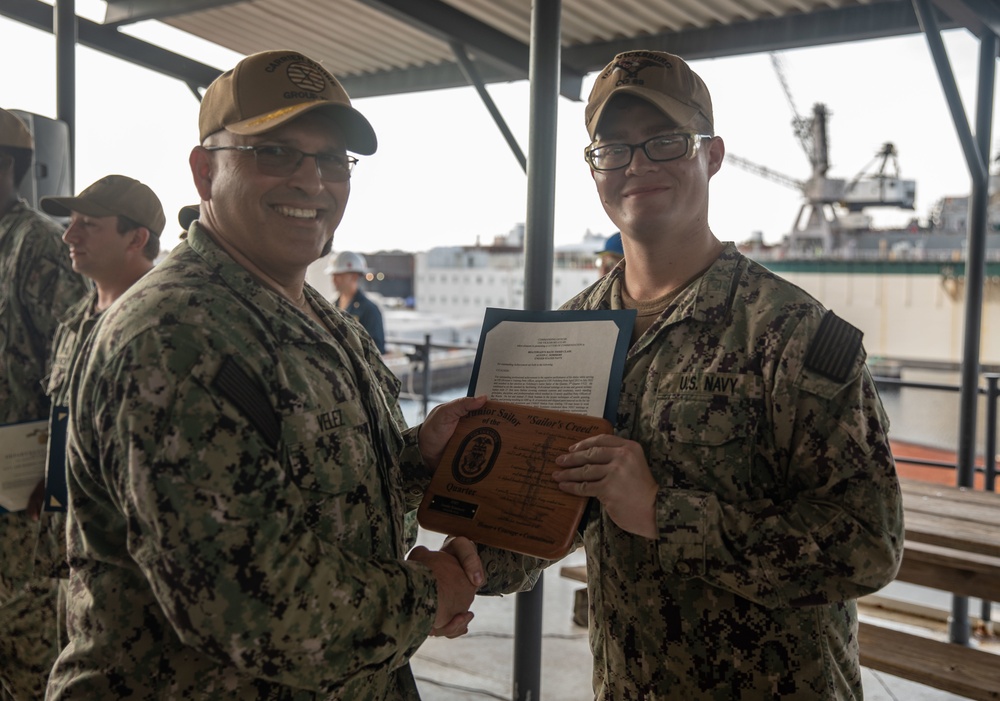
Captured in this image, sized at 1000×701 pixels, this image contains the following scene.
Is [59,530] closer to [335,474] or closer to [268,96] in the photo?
[335,474]

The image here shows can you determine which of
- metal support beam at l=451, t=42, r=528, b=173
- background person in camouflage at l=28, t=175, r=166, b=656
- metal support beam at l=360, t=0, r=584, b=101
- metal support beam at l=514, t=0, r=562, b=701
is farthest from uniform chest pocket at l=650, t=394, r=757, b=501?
metal support beam at l=451, t=42, r=528, b=173

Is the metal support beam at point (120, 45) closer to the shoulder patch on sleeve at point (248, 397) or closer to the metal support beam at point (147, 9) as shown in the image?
the metal support beam at point (147, 9)

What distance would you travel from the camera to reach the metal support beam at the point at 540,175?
8.36 ft

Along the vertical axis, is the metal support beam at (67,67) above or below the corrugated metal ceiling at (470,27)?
below

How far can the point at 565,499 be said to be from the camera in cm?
130

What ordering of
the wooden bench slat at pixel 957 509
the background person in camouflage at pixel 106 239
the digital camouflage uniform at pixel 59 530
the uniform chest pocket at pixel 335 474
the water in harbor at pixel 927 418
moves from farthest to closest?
the water in harbor at pixel 927 418 < the wooden bench slat at pixel 957 509 < the background person in camouflage at pixel 106 239 < the digital camouflage uniform at pixel 59 530 < the uniform chest pocket at pixel 335 474

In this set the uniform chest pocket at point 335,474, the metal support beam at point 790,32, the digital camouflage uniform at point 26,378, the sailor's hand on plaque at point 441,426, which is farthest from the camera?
the metal support beam at point 790,32

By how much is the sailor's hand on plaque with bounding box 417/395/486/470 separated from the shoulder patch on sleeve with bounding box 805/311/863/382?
616 mm

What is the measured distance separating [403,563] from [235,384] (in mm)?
393

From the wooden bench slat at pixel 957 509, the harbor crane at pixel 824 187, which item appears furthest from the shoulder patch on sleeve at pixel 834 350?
the harbor crane at pixel 824 187

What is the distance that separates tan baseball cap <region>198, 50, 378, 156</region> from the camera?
120 cm

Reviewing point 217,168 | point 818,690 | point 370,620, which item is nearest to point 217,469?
point 370,620

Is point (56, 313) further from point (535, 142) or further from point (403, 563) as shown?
point (403, 563)

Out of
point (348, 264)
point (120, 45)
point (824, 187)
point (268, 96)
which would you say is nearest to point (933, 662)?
point (268, 96)
